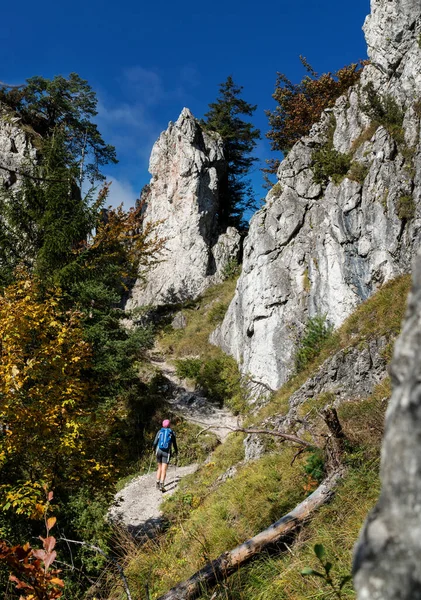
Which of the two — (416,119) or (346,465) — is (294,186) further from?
(346,465)

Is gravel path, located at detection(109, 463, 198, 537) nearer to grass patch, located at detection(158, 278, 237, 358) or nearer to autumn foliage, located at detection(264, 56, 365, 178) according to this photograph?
grass patch, located at detection(158, 278, 237, 358)

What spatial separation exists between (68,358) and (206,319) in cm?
1977

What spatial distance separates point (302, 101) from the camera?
25.8 m

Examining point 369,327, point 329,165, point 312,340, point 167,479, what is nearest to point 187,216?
point 329,165

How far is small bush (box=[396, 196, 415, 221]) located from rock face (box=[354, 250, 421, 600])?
13328 mm

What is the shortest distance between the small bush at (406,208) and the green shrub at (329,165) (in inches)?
153

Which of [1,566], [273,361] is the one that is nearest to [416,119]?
[273,361]

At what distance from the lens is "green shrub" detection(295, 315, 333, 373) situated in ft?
45.5

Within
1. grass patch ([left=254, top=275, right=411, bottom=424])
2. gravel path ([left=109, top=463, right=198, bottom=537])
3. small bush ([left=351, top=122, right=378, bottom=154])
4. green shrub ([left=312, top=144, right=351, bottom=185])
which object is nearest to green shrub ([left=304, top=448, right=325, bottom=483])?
grass patch ([left=254, top=275, right=411, bottom=424])

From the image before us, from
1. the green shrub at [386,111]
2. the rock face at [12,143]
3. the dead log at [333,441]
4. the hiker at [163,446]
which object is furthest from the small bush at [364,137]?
the rock face at [12,143]

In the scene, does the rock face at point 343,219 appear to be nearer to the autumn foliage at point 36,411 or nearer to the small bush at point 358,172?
the small bush at point 358,172

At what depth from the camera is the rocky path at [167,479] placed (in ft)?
31.3

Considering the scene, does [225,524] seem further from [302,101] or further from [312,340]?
[302,101]

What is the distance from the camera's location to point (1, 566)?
209 inches
